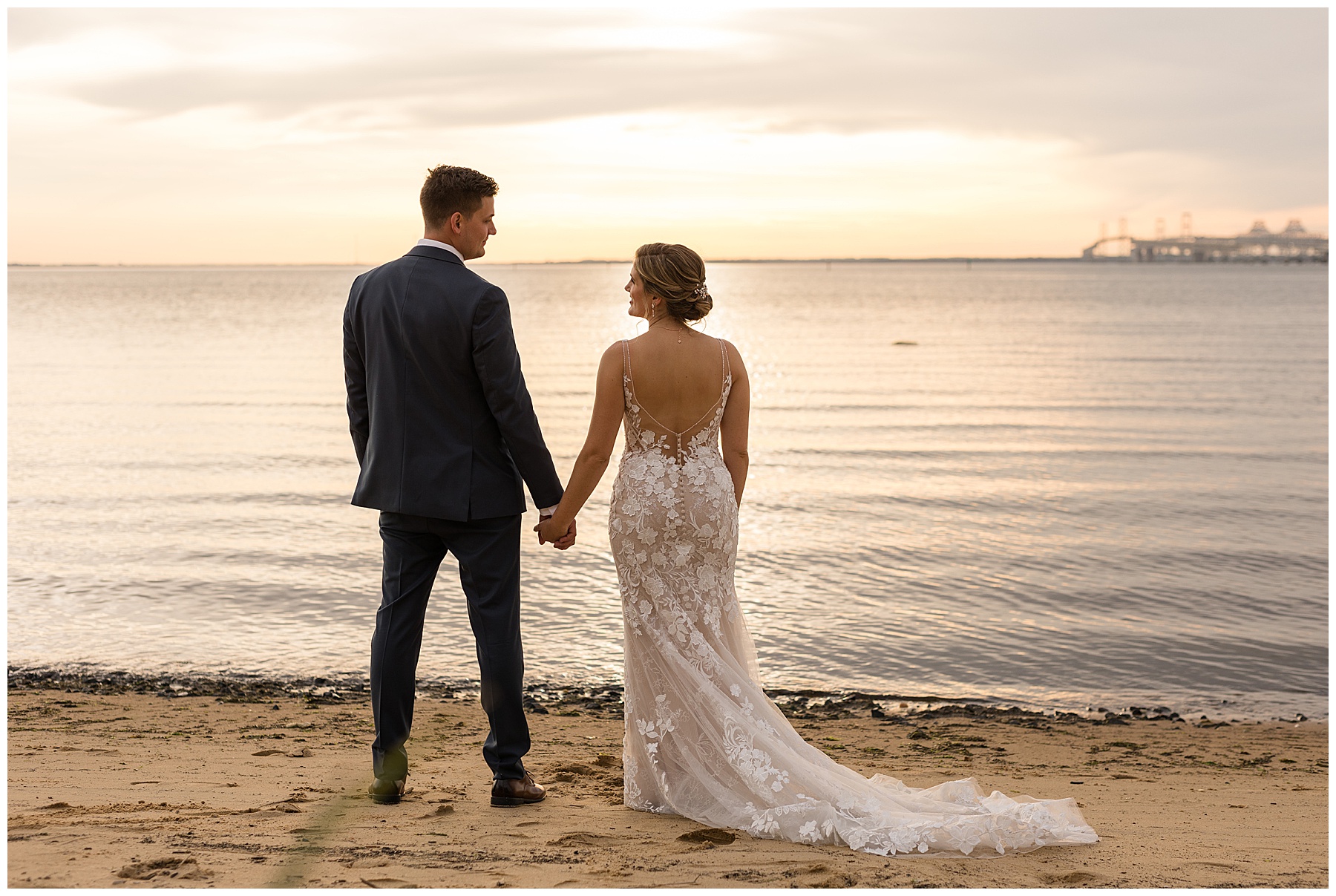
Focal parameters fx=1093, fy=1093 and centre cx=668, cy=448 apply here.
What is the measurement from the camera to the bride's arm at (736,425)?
14.2 feet

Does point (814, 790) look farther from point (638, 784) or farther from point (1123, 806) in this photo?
point (1123, 806)

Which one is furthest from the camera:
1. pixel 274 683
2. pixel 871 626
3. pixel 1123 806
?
pixel 871 626

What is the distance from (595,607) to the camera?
902 cm

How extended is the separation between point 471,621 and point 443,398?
85 cm

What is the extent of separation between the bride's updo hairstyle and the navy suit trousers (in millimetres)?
1030

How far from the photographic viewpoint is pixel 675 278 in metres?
4.18

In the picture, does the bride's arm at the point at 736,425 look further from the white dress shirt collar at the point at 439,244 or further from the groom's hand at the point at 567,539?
the white dress shirt collar at the point at 439,244

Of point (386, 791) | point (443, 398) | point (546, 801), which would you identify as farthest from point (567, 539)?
point (386, 791)

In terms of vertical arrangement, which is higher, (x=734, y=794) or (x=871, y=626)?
(x=734, y=794)

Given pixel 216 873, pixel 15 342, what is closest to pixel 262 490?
pixel 216 873

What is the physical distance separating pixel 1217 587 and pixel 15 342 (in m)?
41.7

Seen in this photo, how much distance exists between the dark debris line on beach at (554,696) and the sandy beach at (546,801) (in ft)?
0.14

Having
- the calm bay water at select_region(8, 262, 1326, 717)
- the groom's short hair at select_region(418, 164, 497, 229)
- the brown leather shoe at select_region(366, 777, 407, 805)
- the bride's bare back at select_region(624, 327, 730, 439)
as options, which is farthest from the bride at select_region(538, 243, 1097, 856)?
the calm bay water at select_region(8, 262, 1326, 717)

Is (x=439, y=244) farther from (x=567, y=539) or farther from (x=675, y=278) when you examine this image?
(x=567, y=539)
